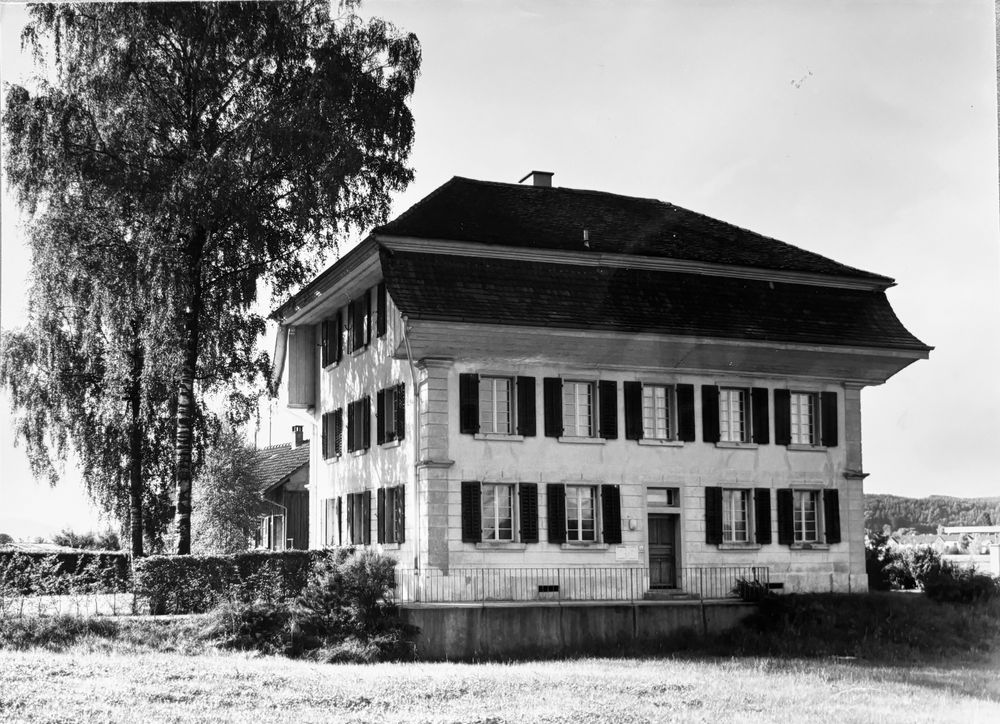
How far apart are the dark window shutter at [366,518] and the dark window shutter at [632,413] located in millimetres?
5402

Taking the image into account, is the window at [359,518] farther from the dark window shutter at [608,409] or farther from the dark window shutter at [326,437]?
the dark window shutter at [608,409]

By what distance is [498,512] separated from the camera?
1021 inches

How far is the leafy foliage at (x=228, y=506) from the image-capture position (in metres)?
41.1

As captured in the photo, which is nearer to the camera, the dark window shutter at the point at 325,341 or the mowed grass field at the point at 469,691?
the mowed grass field at the point at 469,691

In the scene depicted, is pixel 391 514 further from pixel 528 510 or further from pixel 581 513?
pixel 581 513

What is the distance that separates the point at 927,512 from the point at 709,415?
201 inches

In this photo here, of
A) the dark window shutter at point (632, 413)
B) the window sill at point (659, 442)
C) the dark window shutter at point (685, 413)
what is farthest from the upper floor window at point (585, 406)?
the dark window shutter at point (685, 413)

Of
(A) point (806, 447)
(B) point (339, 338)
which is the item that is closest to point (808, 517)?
(A) point (806, 447)

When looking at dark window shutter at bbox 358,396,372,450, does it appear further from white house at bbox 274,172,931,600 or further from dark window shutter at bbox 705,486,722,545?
dark window shutter at bbox 705,486,722,545

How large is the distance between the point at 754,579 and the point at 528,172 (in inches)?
383

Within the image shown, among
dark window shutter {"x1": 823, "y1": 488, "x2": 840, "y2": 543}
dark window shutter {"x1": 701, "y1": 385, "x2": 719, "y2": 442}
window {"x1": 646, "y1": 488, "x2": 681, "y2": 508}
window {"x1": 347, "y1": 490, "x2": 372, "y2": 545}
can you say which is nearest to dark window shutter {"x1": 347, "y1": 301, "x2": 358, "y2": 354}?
window {"x1": 347, "y1": 490, "x2": 372, "y2": 545}

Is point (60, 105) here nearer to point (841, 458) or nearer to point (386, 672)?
point (386, 672)

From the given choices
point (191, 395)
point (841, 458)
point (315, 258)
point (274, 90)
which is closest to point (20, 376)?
point (191, 395)

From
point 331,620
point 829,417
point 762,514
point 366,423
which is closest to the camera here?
point 331,620
